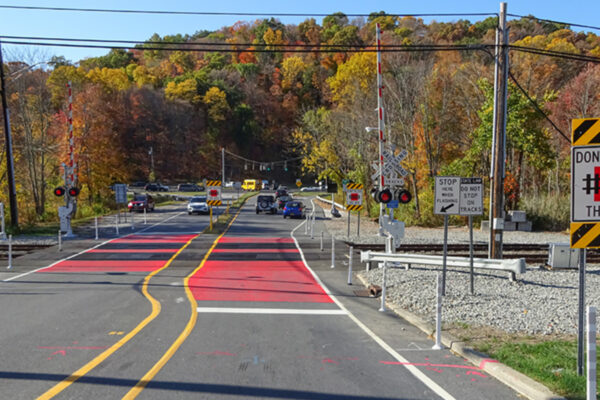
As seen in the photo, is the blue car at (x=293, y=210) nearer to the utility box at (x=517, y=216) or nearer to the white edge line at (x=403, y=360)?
the utility box at (x=517, y=216)

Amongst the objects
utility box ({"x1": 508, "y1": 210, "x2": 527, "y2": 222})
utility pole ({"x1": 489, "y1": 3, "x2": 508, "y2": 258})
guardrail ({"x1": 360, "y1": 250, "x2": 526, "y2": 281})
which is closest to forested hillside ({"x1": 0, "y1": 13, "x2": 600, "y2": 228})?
utility pole ({"x1": 489, "y1": 3, "x2": 508, "y2": 258})

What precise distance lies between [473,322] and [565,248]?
27.5ft

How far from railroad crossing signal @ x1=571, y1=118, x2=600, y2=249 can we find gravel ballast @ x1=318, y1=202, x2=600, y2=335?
3.26m

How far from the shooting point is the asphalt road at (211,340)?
6016mm

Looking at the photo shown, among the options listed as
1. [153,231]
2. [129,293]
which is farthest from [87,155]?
[129,293]

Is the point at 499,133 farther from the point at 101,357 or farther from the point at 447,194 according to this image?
the point at 101,357

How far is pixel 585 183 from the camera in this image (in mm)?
6152

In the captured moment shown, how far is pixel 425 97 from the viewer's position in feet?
118

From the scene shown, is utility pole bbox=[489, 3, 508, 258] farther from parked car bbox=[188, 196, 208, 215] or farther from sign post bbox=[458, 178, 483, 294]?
parked car bbox=[188, 196, 208, 215]

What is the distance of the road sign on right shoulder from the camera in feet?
38.1

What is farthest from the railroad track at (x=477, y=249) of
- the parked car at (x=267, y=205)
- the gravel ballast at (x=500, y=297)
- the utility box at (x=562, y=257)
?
the parked car at (x=267, y=205)

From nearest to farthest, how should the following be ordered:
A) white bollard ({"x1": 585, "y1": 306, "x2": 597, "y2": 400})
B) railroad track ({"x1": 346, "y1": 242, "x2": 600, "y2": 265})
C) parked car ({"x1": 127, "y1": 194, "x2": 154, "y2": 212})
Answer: white bollard ({"x1": 585, "y1": 306, "x2": 597, "y2": 400})
railroad track ({"x1": 346, "y1": 242, "x2": 600, "y2": 265})
parked car ({"x1": 127, "y1": 194, "x2": 154, "y2": 212})

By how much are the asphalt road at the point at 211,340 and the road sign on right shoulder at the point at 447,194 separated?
2743 millimetres

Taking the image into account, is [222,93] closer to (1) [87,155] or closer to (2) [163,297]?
(1) [87,155]
